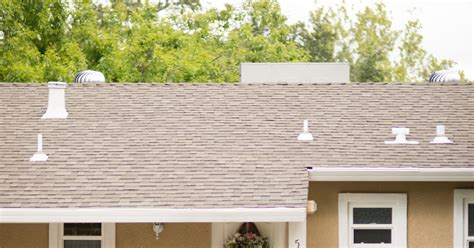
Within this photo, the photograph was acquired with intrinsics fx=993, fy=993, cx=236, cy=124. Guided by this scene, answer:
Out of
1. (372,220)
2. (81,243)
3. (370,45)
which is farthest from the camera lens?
(370,45)

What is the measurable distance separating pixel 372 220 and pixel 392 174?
86 cm

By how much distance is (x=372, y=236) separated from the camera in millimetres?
12492

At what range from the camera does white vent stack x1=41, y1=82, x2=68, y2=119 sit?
14109 mm

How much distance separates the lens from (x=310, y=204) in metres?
11.8

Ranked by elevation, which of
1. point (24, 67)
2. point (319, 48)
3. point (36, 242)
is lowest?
point (36, 242)

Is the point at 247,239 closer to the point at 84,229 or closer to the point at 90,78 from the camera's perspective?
the point at 84,229

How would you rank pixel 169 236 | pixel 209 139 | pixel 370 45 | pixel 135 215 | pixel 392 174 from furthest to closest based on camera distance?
pixel 370 45, pixel 209 139, pixel 169 236, pixel 392 174, pixel 135 215

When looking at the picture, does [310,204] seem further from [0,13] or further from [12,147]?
[0,13]

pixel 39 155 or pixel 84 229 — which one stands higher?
pixel 39 155

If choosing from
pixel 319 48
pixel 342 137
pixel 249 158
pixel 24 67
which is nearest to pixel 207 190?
pixel 249 158

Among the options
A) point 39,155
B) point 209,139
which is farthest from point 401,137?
point 39,155

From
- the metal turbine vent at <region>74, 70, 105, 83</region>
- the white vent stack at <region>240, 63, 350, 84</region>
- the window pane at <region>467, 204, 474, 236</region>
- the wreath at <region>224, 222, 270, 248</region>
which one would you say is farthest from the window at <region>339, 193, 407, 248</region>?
the metal turbine vent at <region>74, 70, 105, 83</region>

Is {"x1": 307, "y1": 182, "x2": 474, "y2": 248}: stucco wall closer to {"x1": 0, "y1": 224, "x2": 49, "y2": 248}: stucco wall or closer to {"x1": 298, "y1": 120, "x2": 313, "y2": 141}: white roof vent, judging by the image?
{"x1": 298, "y1": 120, "x2": 313, "y2": 141}: white roof vent

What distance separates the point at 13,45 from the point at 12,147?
37.4 ft
